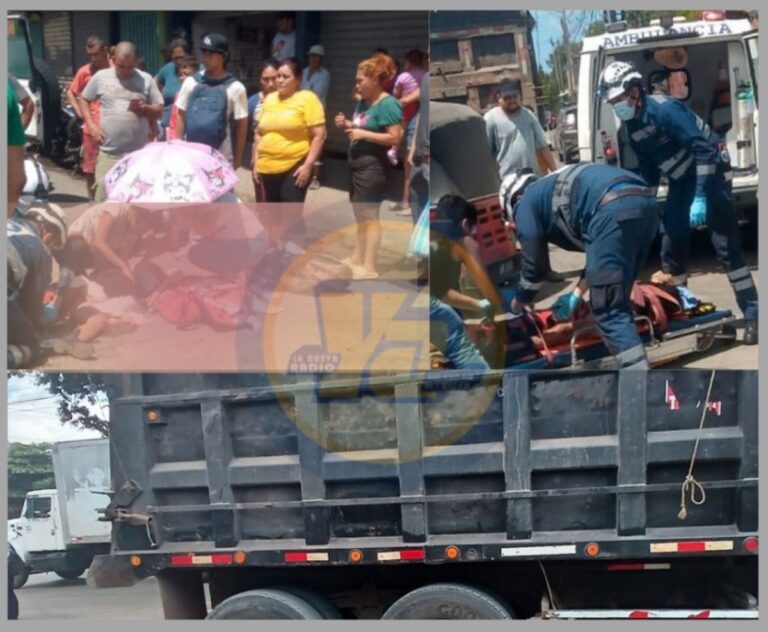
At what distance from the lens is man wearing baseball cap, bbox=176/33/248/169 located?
5938 millimetres

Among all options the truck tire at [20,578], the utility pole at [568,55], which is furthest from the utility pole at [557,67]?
the truck tire at [20,578]

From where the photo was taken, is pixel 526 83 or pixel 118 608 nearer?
Answer: pixel 526 83

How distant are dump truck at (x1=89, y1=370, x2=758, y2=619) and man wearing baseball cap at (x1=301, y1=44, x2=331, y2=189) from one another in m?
1.30

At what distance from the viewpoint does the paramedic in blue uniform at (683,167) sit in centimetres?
563

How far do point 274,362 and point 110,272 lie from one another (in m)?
0.95

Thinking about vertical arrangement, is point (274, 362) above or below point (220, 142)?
below

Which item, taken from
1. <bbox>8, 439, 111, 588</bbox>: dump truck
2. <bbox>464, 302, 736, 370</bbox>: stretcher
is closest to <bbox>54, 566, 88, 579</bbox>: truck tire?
<bbox>8, 439, 111, 588</bbox>: dump truck

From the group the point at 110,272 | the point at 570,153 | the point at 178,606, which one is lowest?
the point at 178,606

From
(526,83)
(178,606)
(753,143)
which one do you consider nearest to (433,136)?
(526,83)

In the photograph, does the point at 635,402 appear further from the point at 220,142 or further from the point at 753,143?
the point at 220,142

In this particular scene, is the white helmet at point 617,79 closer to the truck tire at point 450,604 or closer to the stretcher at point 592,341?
the stretcher at point 592,341

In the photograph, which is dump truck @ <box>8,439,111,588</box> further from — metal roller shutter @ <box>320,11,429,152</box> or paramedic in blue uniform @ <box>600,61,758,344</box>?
paramedic in blue uniform @ <box>600,61,758,344</box>

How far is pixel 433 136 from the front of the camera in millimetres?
5680

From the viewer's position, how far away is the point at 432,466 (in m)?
5.69
